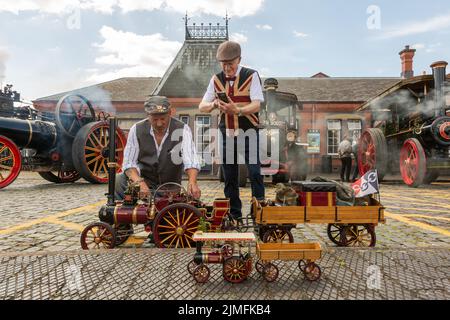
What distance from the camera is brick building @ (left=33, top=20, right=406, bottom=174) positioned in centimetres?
1719

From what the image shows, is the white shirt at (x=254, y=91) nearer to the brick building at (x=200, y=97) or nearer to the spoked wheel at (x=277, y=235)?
the spoked wheel at (x=277, y=235)

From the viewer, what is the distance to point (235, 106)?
265cm

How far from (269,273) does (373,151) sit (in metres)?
7.94

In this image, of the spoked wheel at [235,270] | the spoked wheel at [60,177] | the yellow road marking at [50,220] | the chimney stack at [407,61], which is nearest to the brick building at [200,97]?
the chimney stack at [407,61]

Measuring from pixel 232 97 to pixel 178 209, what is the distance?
1.16 meters

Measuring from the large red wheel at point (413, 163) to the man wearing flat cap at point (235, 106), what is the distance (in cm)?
672

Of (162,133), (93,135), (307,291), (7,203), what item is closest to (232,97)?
(162,133)

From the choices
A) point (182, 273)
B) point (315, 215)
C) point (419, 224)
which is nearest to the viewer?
point (182, 273)

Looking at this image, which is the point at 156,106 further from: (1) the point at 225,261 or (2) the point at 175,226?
(1) the point at 225,261

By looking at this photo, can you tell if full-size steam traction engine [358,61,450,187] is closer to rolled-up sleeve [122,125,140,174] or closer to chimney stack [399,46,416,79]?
rolled-up sleeve [122,125,140,174]

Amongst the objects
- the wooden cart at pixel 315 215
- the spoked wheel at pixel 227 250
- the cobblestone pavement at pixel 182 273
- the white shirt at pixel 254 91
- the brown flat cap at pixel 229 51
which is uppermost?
the brown flat cap at pixel 229 51

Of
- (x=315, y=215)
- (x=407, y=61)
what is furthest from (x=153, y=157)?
(x=407, y=61)

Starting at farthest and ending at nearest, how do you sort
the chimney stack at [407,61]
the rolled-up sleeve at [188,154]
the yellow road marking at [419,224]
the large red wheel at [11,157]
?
the chimney stack at [407,61] < the large red wheel at [11,157] < the yellow road marking at [419,224] < the rolled-up sleeve at [188,154]

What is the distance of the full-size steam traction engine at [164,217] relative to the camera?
7.74ft
